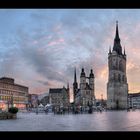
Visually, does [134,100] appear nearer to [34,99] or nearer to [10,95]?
[10,95]

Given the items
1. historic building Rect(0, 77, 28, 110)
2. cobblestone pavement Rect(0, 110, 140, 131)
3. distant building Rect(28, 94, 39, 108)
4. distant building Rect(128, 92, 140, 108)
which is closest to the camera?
cobblestone pavement Rect(0, 110, 140, 131)

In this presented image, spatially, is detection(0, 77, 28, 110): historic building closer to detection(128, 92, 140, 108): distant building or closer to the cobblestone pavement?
the cobblestone pavement

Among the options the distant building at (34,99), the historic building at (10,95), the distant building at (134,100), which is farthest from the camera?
the distant building at (134,100)

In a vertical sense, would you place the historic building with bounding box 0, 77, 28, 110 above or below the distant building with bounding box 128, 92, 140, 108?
above

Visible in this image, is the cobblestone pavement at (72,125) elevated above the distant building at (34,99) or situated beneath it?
situated beneath

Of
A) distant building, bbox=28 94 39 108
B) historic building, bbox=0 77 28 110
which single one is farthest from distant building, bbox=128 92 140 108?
distant building, bbox=28 94 39 108

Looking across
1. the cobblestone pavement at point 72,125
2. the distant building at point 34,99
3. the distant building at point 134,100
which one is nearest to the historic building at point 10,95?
the distant building at point 34,99

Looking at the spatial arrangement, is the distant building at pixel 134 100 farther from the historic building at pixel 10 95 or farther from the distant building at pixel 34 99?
the distant building at pixel 34 99

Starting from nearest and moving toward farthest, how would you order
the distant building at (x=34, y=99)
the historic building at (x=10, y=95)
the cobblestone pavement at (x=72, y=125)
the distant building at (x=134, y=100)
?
the cobblestone pavement at (x=72, y=125) → the distant building at (x=34, y=99) → the historic building at (x=10, y=95) → the distant building at (x=134, y=100)
